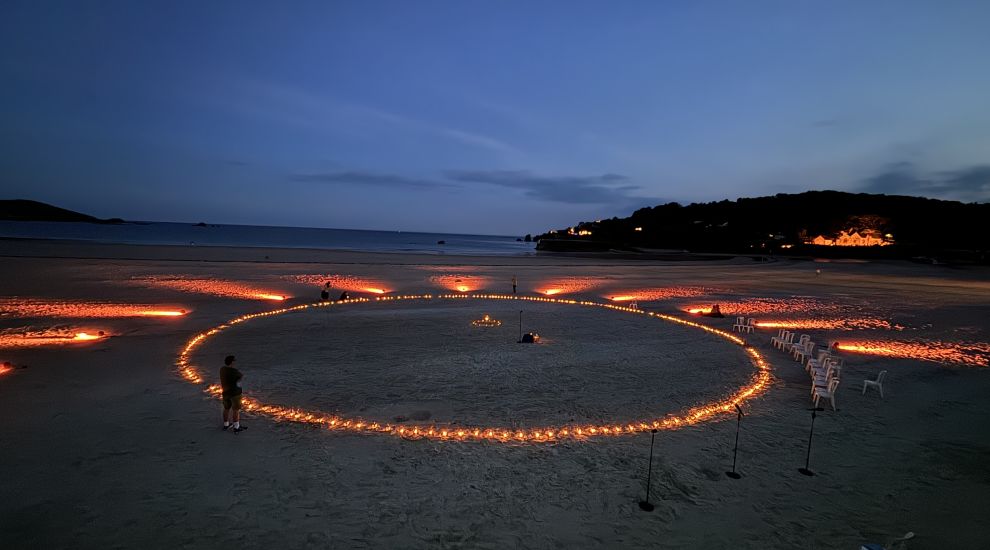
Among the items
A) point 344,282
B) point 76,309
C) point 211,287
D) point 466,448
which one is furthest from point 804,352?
point 211,287

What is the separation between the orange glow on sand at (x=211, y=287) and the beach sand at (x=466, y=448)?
727cm

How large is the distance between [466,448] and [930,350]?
18.4 meters

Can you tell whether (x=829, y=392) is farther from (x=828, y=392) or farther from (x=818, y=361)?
(x=818, y=361)

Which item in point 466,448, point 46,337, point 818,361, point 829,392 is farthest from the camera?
point 46,337

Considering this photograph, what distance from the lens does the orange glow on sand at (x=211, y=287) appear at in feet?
86.6

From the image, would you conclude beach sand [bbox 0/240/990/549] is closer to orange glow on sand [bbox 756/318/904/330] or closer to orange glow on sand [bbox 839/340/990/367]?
orange glow on sand [bbox 839/340/990/367]

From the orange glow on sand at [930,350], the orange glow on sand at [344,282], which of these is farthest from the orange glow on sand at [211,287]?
the orange glow on sand at [930,350]

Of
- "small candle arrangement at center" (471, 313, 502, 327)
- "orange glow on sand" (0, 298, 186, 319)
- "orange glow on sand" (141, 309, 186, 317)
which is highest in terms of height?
"orange glow on sand" (0, 298, 186, 319)

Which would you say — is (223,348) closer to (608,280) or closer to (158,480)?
(158,480)

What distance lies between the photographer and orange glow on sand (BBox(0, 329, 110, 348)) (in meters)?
15.1

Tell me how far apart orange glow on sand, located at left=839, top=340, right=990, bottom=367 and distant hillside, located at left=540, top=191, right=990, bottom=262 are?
6494 centimetres

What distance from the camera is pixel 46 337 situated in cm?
1595

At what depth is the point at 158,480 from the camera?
7.33 meters

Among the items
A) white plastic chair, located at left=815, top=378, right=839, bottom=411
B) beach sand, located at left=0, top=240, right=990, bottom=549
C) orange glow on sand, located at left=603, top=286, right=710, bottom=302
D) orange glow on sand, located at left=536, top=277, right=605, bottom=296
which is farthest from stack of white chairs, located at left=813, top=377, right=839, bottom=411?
orange glow on sand, located at left=536, top=277, right=605, bottom=296
